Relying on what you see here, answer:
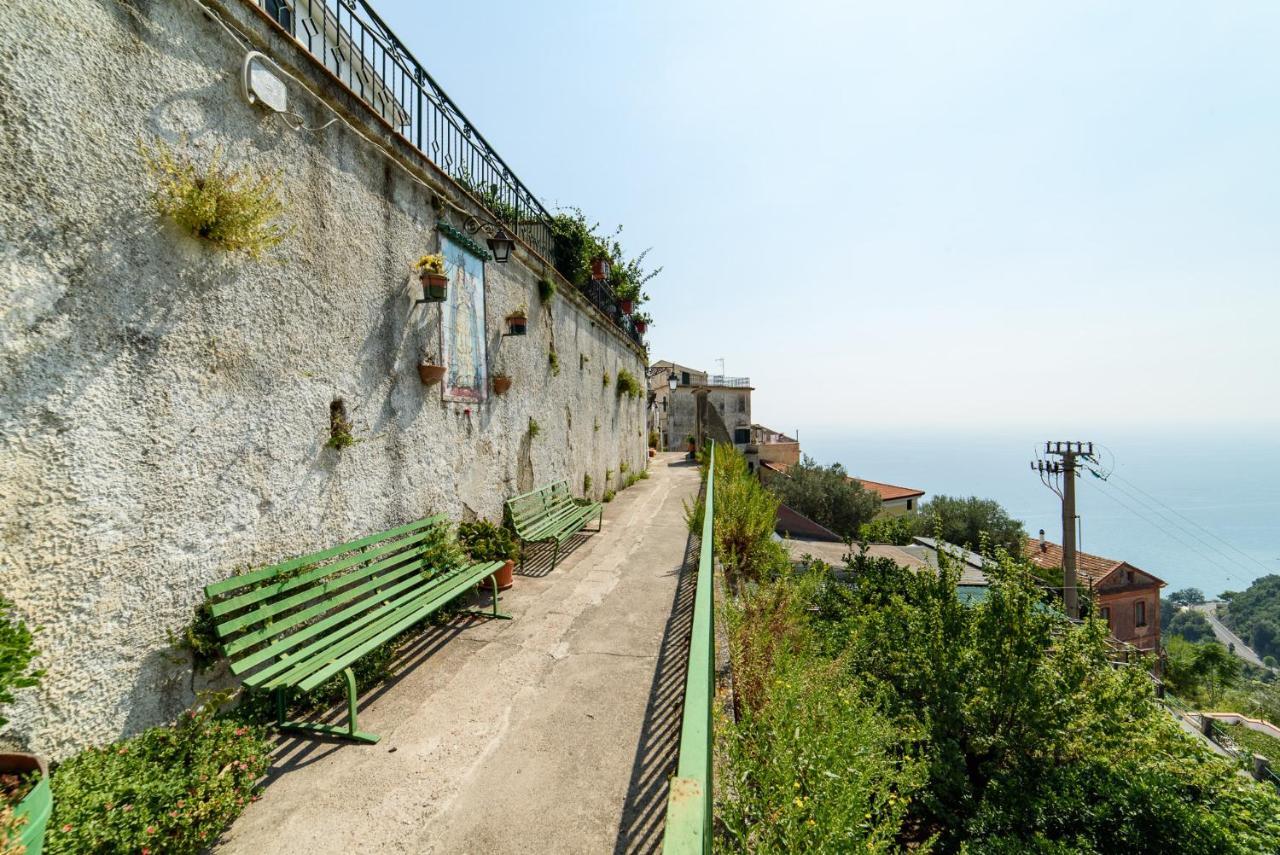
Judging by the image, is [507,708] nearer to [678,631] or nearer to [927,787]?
[678,631]

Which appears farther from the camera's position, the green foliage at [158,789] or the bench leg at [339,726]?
the bench leg at [339,726]

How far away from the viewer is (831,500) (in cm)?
3009

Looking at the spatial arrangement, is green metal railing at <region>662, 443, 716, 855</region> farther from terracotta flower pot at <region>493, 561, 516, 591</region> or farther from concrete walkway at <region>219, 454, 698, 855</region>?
terracotta flower pot at <region>493, 561, 516, 591</region>

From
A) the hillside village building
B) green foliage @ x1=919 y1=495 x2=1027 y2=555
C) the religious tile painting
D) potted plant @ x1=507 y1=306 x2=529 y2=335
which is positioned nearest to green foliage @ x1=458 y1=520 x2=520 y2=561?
the religious tile painting

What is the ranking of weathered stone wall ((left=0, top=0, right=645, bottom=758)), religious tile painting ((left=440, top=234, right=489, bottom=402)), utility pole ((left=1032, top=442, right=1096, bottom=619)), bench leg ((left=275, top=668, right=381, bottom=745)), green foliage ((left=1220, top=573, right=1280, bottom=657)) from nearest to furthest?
weathered stone wall ((left=0, top=0, right=645, bottom=758)), bench leg ((left=275, top=668, right=381, bottom=745)), religious tile painting ((left=440, top=234, right=489, bottom=402)), utility pole ((left=1032, top=442, right=1096, bottom=619)), green foliage ((left=1220, top=573, right=1280, bottom=657))

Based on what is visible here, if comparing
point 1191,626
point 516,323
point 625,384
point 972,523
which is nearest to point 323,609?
point 516,323

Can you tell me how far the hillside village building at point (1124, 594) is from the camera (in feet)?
94.5

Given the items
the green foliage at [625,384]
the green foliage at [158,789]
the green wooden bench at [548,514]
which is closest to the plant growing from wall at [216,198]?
the green foliage at [158,789]

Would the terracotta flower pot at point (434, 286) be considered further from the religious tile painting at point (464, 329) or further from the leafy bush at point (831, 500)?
the leafy bush at point (831, 500)

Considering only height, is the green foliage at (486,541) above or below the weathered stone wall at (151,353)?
below

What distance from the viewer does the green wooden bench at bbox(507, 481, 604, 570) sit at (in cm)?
619

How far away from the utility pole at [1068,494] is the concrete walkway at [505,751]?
52.1ft

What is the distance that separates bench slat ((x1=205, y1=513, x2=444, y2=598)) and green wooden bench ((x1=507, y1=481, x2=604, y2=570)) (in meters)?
1.63

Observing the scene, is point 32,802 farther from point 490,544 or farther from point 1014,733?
point 1014,733
